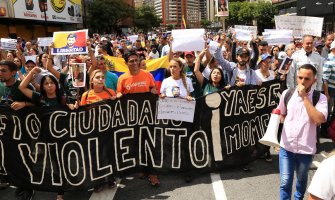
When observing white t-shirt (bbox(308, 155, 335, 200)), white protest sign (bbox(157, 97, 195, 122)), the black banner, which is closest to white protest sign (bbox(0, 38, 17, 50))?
the black banner

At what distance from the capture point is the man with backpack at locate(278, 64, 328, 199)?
321 centimetres

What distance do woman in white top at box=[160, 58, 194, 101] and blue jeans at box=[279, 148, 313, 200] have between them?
1.71 m

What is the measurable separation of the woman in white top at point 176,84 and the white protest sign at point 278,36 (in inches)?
149

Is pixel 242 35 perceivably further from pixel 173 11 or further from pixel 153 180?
pixel 173 11

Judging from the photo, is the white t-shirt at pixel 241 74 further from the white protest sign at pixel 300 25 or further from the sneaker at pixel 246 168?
the white protest sign at pixel 300 25

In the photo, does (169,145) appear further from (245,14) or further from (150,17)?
(150,17)

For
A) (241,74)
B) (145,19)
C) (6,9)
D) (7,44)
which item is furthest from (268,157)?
(145,19)

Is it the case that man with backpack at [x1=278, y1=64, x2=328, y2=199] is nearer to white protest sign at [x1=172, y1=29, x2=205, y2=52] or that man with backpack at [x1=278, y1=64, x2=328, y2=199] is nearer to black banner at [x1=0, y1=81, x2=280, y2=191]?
black banner at [x1=0, y1=81, x2=280, y2=191]

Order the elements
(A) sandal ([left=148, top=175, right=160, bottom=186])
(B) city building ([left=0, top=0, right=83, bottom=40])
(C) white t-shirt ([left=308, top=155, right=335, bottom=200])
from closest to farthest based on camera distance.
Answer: (C) white t-shirt ([left=308, top=155, right=335, bottom=200])
(A) sandal ([left=148, top=175, right=160, bottom=186])
(B) city building ([left=0, top=0, right=83, bottom=40])

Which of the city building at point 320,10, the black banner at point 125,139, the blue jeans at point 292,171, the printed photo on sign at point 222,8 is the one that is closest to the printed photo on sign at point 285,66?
the black banner at point 125,139

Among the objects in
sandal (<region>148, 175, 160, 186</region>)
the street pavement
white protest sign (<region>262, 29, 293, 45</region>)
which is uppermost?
white protest sign (<region>262, 29, 293, 45</region>)

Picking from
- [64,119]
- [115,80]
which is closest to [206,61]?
[115,80]

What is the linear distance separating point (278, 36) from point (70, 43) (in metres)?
4.87

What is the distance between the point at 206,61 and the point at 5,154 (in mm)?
3519
